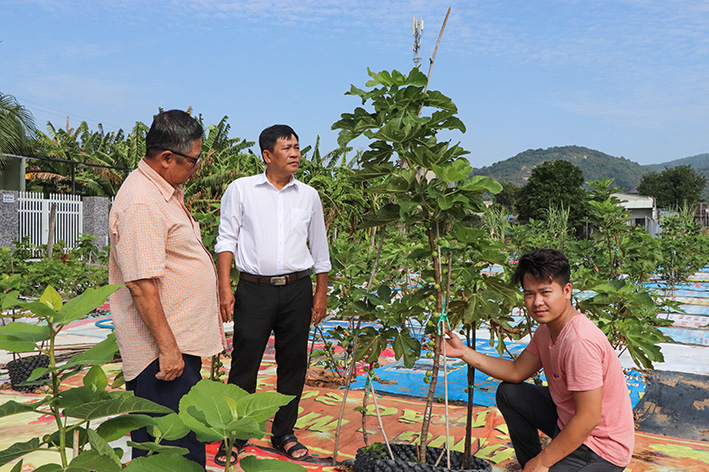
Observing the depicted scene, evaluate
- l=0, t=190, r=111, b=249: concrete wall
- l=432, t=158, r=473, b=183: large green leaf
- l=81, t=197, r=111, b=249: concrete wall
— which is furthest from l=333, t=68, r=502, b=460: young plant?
l=81, t=197, r=111, b=249: concrete wall

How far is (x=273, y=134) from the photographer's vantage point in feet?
10.2

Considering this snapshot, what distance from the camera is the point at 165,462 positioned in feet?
2.65

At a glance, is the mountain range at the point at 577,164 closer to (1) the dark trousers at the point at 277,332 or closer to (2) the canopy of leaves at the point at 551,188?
(2) the canopy of leaves at the point at 551,188

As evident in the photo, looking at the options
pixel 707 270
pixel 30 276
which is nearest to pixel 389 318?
pixel 30 276

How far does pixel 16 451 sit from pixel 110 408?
15 cm

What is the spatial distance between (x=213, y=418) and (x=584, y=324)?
1794 millimetres

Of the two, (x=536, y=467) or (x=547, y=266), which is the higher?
(x=547, y=266)

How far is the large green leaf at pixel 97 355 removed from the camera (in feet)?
3.10

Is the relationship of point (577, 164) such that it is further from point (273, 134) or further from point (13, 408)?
point (13, 408)

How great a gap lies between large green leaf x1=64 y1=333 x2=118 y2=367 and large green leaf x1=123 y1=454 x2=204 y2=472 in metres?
0.21

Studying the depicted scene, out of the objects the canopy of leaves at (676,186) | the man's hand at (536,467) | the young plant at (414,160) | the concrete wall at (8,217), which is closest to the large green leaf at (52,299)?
the young plant at (414,160)

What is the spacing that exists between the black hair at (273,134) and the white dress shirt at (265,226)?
18cm

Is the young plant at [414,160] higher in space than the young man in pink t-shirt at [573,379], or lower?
higher

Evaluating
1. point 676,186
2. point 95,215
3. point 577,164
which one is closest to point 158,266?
point 95,215
